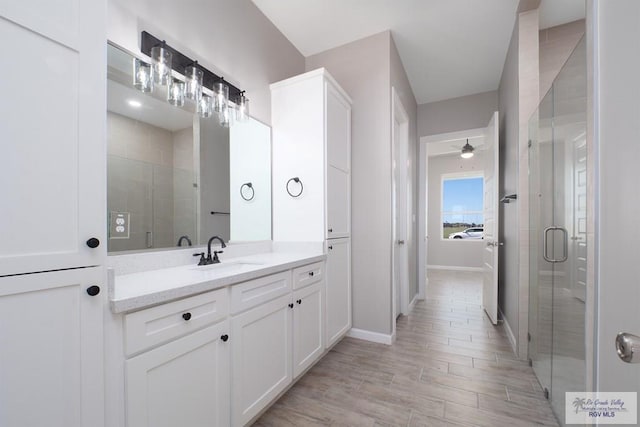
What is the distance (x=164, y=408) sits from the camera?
1.05 meters

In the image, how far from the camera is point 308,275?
2.04 m

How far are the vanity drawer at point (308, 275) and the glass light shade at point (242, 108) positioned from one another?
1.22 metres

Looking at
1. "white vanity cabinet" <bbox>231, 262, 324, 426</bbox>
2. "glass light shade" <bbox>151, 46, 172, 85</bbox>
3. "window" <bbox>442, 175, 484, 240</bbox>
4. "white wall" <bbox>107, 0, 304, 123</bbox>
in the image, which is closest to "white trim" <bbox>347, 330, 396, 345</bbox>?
"white vanity cabinet" <bbox>231, 262, 324, 426</bbox>

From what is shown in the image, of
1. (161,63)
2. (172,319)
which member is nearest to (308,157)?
(161,63)

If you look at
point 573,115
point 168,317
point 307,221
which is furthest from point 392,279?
point 168,317

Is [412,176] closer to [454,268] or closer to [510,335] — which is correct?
[510,335]

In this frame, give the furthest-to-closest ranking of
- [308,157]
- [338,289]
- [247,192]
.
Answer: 1. [338,289]
2. [308,157]
3. [247,192]

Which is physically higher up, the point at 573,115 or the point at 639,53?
the point at 573,115

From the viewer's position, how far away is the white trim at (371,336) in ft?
8.73

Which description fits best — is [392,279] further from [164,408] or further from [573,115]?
[164,408]

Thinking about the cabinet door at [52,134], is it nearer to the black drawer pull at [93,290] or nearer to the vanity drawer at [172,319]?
the black drawer pull at [93,290]

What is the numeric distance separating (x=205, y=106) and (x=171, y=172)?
530 millimetres

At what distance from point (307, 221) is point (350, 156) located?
93 cm

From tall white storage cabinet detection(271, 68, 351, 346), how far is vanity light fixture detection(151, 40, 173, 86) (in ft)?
3.51
